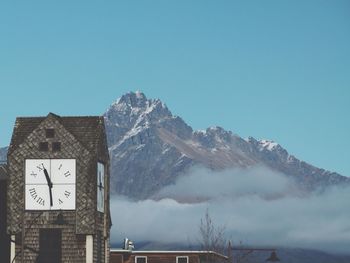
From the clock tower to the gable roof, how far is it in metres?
0.17

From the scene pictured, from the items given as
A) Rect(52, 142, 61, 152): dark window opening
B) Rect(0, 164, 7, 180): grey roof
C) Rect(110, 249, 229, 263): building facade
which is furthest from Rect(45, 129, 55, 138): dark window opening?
Rect(110, 249, 229, 263): building facade

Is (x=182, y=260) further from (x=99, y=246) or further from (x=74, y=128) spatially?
(x=74, y=128)

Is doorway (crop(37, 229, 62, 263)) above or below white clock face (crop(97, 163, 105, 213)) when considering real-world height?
below

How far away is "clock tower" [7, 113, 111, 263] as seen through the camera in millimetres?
131875

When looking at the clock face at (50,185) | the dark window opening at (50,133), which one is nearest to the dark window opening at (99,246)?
the clock face at (50,185)

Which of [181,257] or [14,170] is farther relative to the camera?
[181,257]

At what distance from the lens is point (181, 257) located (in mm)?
167750

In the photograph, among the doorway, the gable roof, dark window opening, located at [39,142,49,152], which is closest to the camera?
the doorway

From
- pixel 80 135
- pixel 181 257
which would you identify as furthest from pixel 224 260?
pixel 80 135

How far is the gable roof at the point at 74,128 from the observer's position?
136 meters

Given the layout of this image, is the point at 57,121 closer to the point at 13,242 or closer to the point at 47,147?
the point at 47,147

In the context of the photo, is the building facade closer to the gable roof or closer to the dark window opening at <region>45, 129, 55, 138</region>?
the gable roof

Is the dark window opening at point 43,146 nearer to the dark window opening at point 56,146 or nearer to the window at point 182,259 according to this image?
the dark window opening at point 56,146

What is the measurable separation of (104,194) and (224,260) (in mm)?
21626
